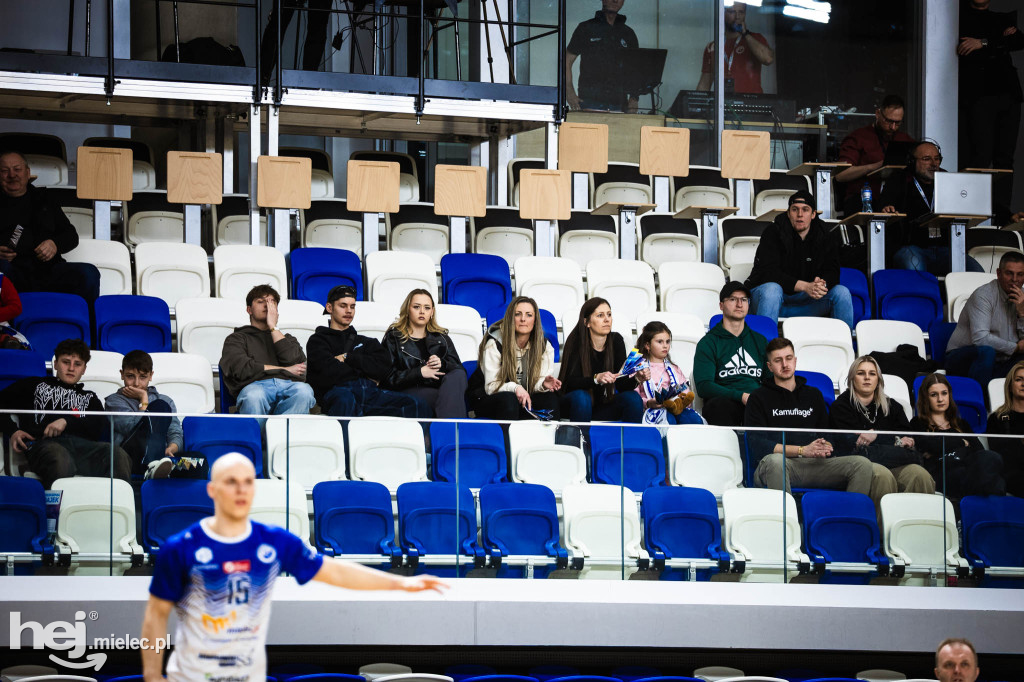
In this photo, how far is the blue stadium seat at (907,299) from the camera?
342 inches

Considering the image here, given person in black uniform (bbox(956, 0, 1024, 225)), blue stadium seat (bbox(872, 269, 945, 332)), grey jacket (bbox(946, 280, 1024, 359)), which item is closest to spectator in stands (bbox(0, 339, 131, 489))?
grey jacket (bbox(946, 280, 1024, 359))

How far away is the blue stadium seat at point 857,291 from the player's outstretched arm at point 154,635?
6.03 metres

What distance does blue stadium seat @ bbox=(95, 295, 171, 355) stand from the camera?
276 inches

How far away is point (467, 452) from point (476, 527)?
0.33 meters

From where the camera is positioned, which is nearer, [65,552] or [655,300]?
[65,552]

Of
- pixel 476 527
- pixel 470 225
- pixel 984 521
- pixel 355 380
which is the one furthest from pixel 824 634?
pixel 470 225

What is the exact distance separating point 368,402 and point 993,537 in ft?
9.66

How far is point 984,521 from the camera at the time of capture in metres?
5.89

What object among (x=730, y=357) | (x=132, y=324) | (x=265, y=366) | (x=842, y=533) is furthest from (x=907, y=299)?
(x=132, y=324)

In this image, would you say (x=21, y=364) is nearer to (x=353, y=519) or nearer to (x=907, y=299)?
(x=353, y=519)

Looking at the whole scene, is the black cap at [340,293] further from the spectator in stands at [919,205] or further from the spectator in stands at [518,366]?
the spectator in stands at [919,205]

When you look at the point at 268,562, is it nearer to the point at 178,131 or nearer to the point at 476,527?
the point at 476,527

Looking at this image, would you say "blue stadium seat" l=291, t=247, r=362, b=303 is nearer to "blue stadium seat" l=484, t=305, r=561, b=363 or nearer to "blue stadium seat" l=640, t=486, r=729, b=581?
"blue stadium seat" l=484, t=305, r=561, b=363

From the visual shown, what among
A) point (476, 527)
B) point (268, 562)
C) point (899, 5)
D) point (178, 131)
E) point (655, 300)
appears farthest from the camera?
point (899, 5)
